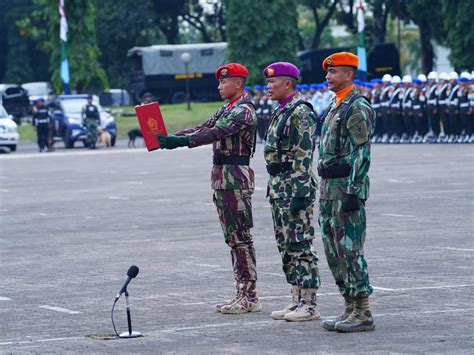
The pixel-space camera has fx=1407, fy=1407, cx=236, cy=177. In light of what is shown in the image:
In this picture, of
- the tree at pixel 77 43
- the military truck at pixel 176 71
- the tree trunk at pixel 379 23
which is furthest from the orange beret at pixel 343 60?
the military truck at pixel 176 71

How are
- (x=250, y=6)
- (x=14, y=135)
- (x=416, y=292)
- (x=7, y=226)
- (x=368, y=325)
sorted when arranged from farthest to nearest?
(x=250, y=6) < (x=14, y=135) < (x=7, y=226) < (x=416, y=292) < (x=368, y=325)

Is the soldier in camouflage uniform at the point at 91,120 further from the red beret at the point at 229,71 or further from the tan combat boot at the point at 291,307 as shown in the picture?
the tan combat boot at the point at 291,307

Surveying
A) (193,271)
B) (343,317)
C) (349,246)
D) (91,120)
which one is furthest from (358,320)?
(91,120)

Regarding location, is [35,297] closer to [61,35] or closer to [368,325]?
[368,325]

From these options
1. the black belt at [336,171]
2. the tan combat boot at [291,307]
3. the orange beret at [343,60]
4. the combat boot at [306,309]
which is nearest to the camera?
the black belt at [336,171]

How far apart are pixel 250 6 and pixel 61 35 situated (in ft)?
35.1

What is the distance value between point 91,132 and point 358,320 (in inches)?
1587

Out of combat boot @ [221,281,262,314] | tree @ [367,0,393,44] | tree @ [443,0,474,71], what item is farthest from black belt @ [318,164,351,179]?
tree @ [367,0,393,44]

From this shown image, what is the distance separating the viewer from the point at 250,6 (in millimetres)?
65938

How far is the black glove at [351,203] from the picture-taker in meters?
10.0

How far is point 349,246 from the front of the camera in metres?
10.2

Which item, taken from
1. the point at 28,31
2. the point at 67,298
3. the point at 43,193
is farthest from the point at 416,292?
the point at 28,31

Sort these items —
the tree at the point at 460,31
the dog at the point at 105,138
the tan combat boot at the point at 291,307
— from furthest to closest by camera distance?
the tree at the point at 460,31 < the dog at the point at 105,138 < the tan combat boot at the point at 291,307

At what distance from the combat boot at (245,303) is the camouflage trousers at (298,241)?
0.58 meters
